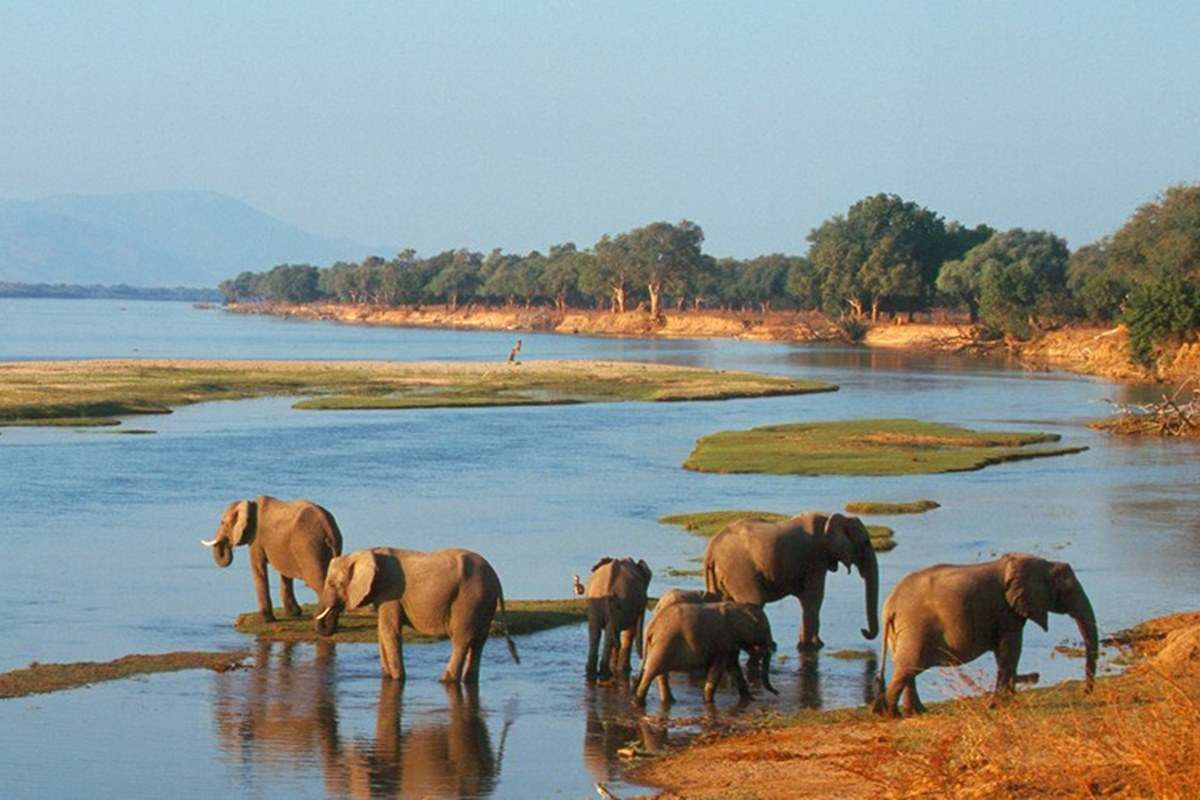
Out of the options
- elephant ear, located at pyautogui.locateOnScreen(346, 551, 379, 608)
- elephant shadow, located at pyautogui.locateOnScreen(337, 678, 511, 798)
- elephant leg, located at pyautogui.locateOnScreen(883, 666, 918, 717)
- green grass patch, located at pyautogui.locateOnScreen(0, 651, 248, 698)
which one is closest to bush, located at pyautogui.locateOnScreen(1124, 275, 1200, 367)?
green grass patch, located at pyautogui.locateOnScreen(0, 651, 248, 698)

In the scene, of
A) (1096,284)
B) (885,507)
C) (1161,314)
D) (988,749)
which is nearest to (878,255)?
(1096,284)

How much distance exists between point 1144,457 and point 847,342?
109 meters

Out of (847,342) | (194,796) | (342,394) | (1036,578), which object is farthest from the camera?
(847,342)

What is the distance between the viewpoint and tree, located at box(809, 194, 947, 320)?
6265 inches

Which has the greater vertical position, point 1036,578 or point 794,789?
point 1036,578

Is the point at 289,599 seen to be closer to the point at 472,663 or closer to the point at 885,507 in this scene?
the point at 472,663

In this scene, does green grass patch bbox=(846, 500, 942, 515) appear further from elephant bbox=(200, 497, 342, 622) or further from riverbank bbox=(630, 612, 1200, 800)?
riverbank bbox=(630, 612, 1200, 800)

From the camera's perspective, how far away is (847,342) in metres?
162

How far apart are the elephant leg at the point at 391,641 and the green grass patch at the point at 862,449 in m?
27.2

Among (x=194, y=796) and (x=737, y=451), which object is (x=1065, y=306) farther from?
(x=194, y=796)

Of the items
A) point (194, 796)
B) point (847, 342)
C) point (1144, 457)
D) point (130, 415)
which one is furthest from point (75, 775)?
point (847, 342)

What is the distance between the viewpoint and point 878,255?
524 feet

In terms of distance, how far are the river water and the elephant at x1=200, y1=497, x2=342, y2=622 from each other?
4.21 feet

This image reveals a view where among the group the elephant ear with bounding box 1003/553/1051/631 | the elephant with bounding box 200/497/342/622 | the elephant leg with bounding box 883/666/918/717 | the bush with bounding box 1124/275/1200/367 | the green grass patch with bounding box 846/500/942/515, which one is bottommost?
the green grass patch with bounding box 846/500/942/515
